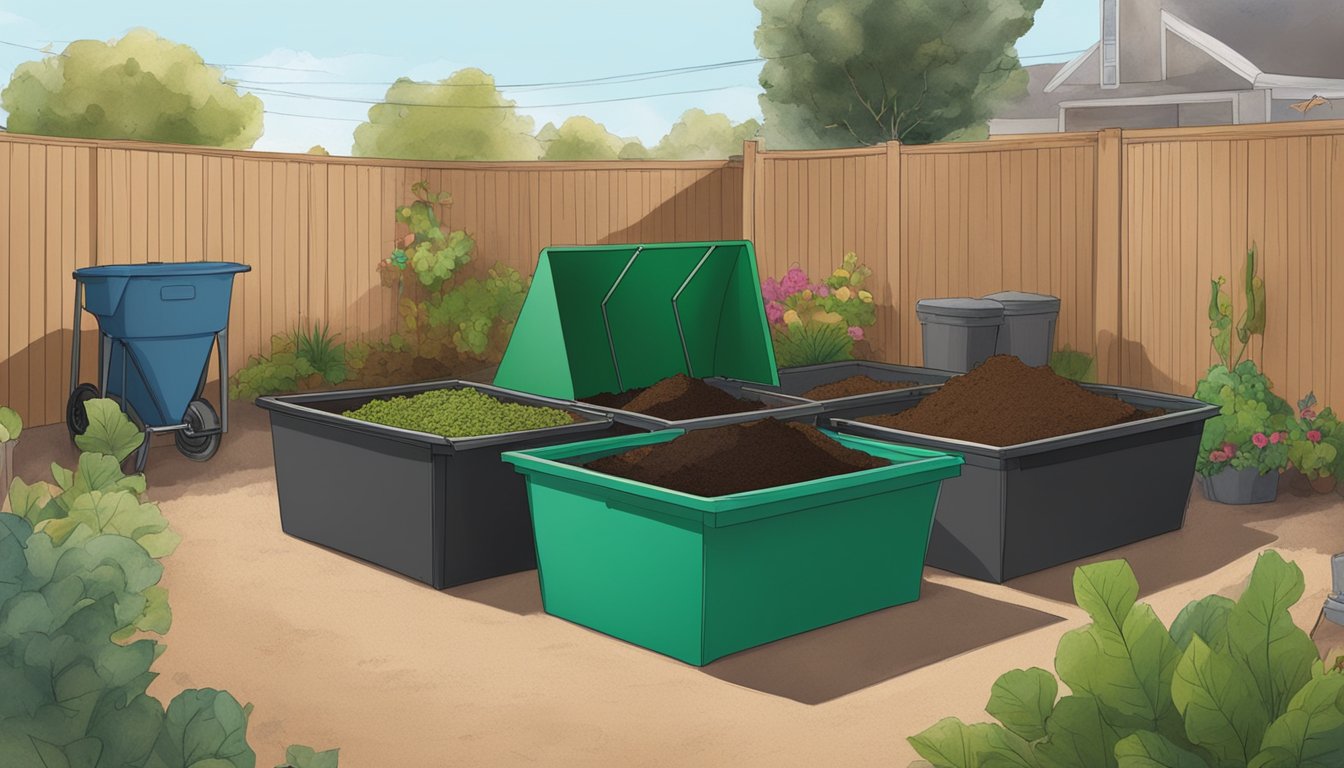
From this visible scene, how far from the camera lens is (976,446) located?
5.65 meters

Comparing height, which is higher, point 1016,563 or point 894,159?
point 894,159

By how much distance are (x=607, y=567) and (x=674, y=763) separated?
51.2 inches

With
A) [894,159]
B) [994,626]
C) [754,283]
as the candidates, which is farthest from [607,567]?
[894,159]

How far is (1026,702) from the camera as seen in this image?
124 centimetres

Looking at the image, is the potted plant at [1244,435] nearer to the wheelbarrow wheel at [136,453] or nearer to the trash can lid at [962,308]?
the trash can lid at [962,308]

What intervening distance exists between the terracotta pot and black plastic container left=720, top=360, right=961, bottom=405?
2137 millimetres

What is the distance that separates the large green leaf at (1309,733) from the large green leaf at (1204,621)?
0.48 feet

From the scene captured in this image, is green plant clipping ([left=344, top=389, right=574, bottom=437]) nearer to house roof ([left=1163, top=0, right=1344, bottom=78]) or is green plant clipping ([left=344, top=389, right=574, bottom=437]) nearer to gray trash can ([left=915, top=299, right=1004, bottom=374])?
gray trash can ([left=915, top=299, right=1004, bottom=374])

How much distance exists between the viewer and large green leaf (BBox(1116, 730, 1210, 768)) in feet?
3.60

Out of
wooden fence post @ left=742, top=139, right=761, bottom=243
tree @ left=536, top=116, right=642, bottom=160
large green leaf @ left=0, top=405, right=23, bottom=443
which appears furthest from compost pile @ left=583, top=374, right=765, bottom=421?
tree @ left=536, top=116, right=642, bottom=160

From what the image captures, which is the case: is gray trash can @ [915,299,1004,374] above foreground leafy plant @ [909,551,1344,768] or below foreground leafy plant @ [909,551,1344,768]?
above

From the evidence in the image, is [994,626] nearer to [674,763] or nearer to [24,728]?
[674,763]

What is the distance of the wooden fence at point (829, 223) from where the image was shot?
7984 mm

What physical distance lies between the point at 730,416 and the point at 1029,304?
369 centimetres
